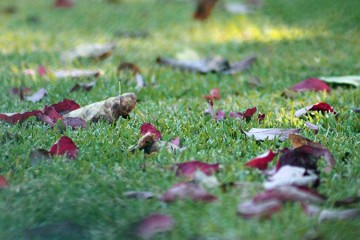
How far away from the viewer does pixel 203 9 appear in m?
5.66

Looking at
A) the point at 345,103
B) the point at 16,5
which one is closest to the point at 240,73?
the point at 345,103

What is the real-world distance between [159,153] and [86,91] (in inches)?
51.0

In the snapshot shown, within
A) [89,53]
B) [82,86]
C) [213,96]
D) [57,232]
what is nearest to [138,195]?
[57,232]

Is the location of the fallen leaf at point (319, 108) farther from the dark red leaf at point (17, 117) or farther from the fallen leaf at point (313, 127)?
the dark red leaf at point (17, 117)

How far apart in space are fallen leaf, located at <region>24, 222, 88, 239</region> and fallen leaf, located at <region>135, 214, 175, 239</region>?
0.15 m

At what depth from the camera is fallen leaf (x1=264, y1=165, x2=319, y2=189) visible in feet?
6.47

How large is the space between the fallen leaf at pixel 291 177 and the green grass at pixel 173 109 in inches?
2.1

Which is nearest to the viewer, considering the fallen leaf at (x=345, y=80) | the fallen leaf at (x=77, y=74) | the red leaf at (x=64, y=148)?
the red leaf at (x=64, y=148)

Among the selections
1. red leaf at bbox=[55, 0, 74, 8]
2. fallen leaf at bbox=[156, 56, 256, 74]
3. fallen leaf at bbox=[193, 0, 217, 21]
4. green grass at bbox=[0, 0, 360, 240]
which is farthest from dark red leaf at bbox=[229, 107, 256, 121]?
red leaf at bbox=[55, 0, 74, 8]

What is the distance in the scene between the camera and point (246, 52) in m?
4.62

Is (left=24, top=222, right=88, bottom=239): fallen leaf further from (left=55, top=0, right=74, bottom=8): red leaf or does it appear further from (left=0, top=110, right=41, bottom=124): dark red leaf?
(left=55, top=0, right=74, bottom=8): red leaf

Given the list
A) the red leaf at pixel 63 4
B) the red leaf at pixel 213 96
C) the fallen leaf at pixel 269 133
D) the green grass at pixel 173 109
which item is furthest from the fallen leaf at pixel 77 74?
the red leaf at pixel 63 4

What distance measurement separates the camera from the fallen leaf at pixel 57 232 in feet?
5.52

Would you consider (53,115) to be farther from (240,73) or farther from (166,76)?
(240,73)
